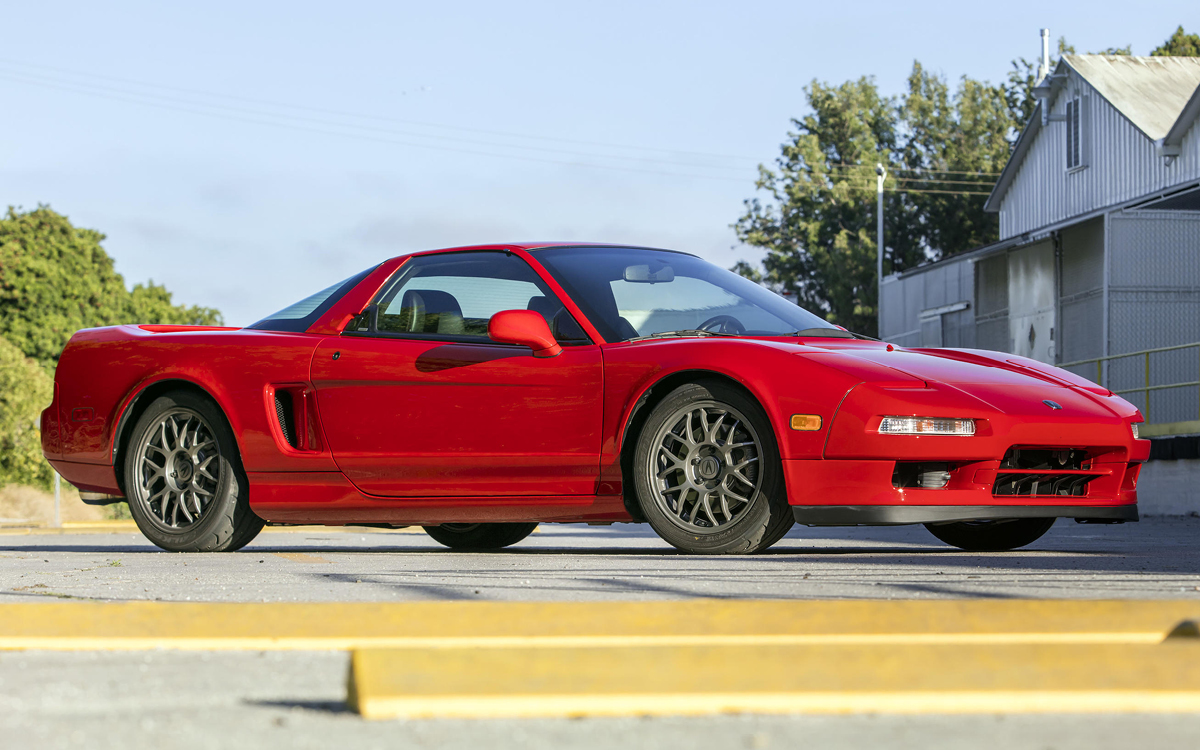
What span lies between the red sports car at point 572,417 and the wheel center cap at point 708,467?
0.02 metres

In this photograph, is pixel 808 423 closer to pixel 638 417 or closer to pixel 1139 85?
pixel 638 417

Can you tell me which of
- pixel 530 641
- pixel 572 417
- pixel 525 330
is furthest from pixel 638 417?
pixel 530 641

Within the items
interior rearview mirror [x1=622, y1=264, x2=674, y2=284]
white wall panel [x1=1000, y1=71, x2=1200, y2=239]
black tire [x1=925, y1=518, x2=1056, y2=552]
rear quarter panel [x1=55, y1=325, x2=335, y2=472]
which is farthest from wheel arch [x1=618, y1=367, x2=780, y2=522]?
white wall panel [x1=1000, y1=71, x2=1200, y2=239]

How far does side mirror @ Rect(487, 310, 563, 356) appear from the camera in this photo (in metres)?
5.89

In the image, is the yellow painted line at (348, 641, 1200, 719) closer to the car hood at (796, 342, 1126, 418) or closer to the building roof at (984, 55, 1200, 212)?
the car hood at (796, 342, 1126, 418)

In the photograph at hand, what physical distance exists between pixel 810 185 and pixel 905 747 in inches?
2259

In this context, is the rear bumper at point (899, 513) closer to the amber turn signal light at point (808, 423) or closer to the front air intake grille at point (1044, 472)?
the front air intake grille at point (1044, 472)

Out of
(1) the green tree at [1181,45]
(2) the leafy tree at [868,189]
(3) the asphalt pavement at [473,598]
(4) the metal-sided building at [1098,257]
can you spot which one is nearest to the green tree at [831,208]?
(2) the leafy tree at [868,189]

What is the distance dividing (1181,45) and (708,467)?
56.0 m

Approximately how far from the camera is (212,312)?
68875 millimetres

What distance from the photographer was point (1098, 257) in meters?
21.4

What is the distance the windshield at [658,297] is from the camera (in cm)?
618

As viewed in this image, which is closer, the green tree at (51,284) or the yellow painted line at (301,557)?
the yellow painted line at (301,557)

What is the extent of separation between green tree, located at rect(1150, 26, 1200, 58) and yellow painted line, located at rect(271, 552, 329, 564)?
55.1 metres
